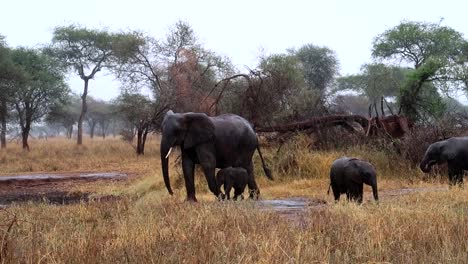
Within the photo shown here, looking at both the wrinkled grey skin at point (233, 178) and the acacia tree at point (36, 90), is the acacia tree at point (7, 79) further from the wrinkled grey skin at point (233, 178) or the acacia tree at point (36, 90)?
the wrinkled grey skin at point (233, 178)

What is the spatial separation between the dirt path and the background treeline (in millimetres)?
4386

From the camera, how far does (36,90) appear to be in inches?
1534

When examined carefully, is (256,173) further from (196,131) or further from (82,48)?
(82,48)

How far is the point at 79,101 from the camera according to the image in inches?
3351

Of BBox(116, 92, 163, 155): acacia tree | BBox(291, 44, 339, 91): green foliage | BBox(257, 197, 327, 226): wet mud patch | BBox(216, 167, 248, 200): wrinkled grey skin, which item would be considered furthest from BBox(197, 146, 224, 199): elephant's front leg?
BBox(291, 44, 339, 91): green foliage

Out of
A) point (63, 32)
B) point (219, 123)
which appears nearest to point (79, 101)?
point (63, 32)

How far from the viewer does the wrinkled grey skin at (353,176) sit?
9992mm

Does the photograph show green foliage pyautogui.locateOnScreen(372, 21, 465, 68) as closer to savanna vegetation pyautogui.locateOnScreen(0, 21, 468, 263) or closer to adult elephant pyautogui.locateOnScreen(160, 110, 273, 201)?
savanna vegetation pyautogui.locateOnScreen(0, 21, 468, 263)

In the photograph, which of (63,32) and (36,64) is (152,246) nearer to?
(36,64)

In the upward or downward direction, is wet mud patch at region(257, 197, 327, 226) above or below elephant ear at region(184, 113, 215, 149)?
below

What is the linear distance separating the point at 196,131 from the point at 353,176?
290 centimetres

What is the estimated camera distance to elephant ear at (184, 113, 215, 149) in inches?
420

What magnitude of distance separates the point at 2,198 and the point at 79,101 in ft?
236

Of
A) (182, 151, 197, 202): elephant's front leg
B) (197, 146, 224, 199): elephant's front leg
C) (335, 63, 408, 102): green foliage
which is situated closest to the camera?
(197, 146, 224, 199): elephant's front leg
